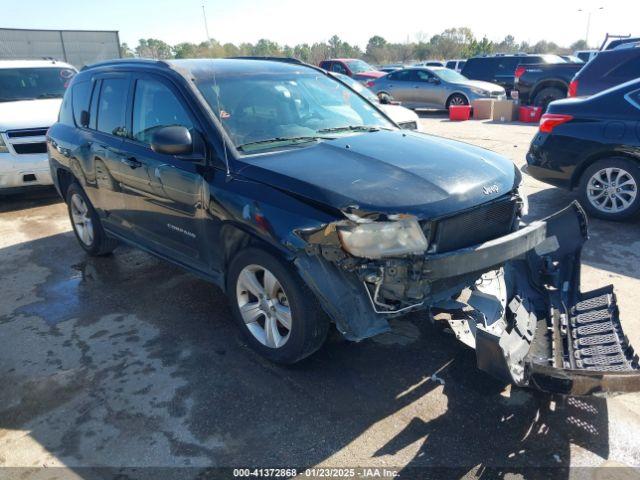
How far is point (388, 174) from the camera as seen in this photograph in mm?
3016

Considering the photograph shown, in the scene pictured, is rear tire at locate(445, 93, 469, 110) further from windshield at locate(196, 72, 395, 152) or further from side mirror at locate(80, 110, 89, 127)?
side mirror at locate(80, 110, 89, 127)

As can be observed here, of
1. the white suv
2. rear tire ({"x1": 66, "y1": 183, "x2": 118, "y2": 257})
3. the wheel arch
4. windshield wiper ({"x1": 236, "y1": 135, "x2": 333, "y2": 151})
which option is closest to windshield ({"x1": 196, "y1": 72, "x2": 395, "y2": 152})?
windshield wiper ({"x1": 236, "y1": 135, "x2": 333, "y2": 151})

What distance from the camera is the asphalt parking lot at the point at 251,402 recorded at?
8.68 feet

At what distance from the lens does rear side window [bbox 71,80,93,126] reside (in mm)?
4953

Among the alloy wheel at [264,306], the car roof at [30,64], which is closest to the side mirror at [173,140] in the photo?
the alloy wheel at [264,306]

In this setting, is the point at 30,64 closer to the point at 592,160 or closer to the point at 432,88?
the point at 592,160

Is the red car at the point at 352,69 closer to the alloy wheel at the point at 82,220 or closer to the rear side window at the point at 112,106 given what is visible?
the alloy wheel at the point at 82,220

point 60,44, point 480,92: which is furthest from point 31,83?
point 60,44

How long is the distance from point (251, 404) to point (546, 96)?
51.0ft

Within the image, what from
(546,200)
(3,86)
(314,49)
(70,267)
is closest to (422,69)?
(546,200)

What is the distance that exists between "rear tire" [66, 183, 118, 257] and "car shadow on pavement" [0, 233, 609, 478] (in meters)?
1.28

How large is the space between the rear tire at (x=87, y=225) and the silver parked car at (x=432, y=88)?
12547mm

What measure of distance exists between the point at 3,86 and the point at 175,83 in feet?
22.0

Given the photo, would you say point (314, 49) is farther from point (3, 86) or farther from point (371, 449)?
point (371, 449)
